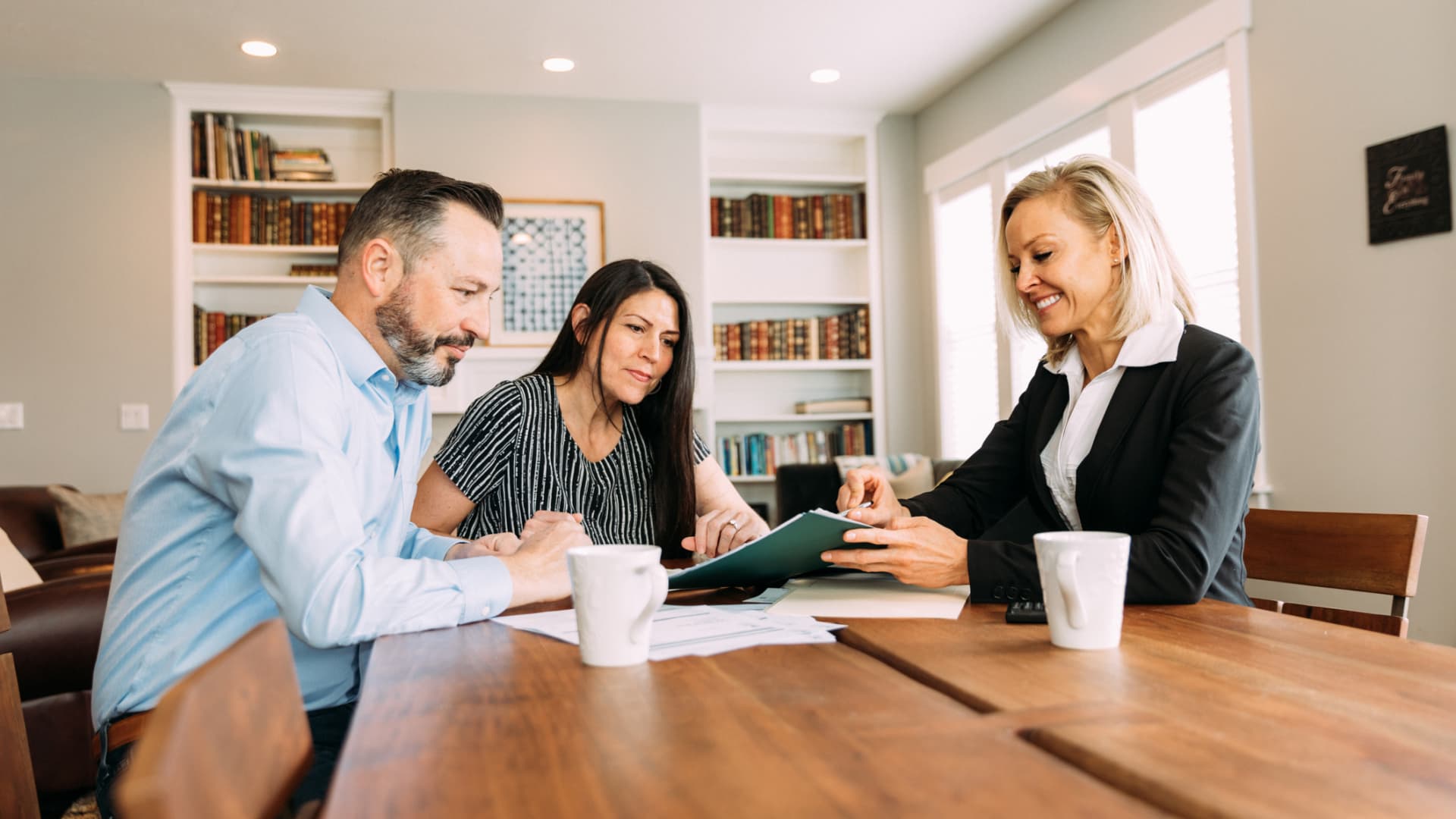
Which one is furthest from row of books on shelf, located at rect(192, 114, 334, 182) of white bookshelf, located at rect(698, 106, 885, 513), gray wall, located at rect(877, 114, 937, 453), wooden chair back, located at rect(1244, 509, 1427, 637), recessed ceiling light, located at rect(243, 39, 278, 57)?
wooden chair back, located at rect(1244, 509, 1427, 637)

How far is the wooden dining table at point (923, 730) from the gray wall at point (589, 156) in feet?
14.2

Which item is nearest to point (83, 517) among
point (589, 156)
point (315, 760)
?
point (589, 156)

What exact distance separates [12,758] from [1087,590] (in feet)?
3.88

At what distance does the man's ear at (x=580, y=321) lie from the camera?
211 cm

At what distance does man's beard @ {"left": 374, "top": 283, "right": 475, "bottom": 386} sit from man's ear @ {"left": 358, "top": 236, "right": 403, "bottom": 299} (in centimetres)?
2

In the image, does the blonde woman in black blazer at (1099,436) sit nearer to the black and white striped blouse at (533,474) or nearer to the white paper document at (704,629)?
the white paper document at (704,629)

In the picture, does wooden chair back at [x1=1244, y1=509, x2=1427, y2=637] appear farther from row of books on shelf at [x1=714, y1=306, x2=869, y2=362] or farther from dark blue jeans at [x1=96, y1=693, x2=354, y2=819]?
row of books on shelf at [x1=714, y1=306, x2=869, y2=362]

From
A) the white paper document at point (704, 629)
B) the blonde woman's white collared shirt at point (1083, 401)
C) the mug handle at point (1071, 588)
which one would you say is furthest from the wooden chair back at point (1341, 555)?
the white paper document at point (704, 629)

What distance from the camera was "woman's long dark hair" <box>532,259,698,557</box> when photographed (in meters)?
2.03

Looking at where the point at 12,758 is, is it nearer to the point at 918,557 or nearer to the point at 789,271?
the point at 918,557

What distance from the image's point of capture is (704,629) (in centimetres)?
100

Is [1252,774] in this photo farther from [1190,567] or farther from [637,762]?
[1190,567]

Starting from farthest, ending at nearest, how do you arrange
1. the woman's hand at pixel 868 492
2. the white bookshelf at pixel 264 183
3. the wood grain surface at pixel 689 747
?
1. the white bookshelf at pixel 264 183
2. the woman's hand at pixel 868 492
3. the wood grain surface at pixel 689 747

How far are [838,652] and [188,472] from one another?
2.41ft
